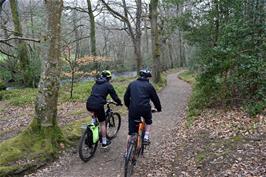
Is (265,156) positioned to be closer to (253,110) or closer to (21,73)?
(253,110)

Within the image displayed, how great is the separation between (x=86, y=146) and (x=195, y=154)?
103 inches

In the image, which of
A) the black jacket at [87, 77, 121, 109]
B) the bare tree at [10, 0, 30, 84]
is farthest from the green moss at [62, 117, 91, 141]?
the bare tree at [10, 0, 30, 84]

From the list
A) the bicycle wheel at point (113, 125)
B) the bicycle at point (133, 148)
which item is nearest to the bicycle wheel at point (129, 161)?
the bicycle at point (133, 148)

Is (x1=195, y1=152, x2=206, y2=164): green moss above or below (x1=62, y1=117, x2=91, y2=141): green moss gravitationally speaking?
below

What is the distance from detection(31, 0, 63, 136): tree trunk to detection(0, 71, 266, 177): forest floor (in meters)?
1.05

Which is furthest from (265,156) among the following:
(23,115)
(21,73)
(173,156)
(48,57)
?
(21,73)

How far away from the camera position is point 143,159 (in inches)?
303

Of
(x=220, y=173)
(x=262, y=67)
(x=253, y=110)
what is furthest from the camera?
(x=262, y=67)

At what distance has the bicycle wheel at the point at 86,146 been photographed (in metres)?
7.39

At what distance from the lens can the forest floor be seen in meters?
6.56

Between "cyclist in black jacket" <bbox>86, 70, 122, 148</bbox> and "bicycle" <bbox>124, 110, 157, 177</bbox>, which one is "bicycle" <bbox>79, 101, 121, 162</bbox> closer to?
"cyclist in black jacket" <bbox>86, 70, 122, 148</bbox>

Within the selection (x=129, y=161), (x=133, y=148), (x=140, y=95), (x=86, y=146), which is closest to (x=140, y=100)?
(x=140, y=95)

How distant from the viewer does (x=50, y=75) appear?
26.4 ft

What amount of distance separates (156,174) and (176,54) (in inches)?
2411
